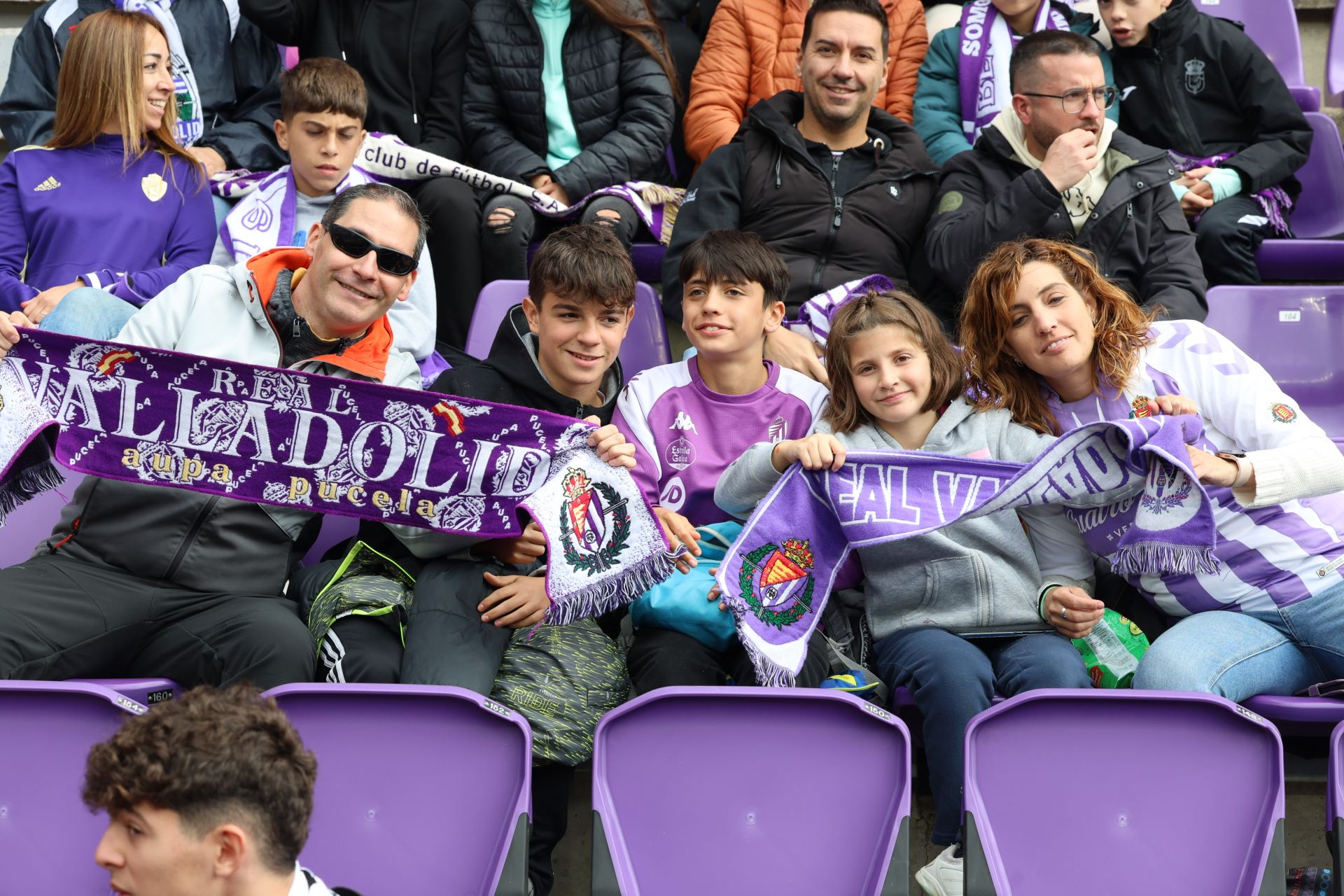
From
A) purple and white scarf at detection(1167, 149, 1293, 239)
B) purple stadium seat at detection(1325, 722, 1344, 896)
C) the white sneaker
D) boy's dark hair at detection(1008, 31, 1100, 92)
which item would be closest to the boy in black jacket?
purple and white scarf at detection(1167, 149, 1293, 239)

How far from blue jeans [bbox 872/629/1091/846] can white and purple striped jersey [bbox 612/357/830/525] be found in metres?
0.58

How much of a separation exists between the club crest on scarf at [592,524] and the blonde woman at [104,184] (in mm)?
1641

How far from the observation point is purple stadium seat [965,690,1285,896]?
2225 mm

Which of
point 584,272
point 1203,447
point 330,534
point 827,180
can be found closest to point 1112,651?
point 1203,447

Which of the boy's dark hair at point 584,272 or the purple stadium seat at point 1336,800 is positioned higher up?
the boy's dark hair at point 584,272

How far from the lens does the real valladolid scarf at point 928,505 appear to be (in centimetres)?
265

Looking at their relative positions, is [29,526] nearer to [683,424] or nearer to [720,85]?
[683,424]

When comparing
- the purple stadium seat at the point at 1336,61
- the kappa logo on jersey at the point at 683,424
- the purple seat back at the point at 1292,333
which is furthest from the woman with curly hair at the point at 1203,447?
the purple stadium seat at the point at 1336,61

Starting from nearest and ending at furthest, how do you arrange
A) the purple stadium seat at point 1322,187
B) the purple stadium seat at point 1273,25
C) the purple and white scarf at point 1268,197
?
the purple and white scarf at point 1268,197 < the purple stadium seat at point 1322,187 < the purple stadium seat at point 1273,25

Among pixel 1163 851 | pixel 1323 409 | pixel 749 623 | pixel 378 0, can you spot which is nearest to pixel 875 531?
pixel 749 623

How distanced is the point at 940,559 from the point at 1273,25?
3.37 meters

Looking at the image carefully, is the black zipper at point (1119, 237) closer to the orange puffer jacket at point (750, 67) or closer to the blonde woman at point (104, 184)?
the orange puffer jacket at point (750, 67)

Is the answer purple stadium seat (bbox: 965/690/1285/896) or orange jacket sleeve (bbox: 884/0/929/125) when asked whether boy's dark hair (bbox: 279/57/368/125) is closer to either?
orange jacket sleeve (bbox: 884/0/929/125)

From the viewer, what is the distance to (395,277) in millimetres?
3016
